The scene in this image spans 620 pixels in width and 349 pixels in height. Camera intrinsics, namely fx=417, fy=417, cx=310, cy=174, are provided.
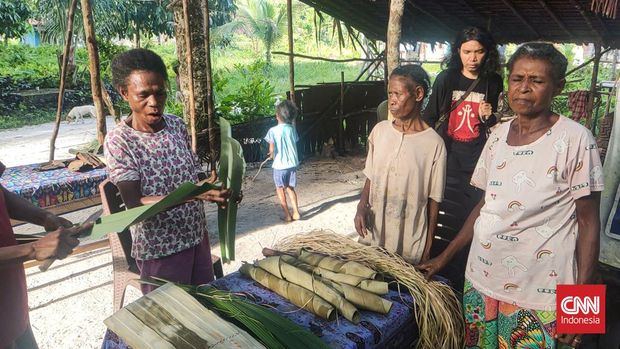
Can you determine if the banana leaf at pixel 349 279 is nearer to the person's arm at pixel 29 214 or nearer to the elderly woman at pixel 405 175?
the elderly woman at pixel 405 175

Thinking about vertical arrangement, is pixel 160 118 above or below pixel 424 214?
above

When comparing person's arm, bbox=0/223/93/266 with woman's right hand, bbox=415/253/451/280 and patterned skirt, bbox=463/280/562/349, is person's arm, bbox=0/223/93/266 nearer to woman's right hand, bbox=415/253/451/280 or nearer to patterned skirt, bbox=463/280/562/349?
woman's right hand, bbox=415/253/451/280

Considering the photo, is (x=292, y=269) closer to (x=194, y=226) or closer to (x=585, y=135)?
(x=194, y=226)

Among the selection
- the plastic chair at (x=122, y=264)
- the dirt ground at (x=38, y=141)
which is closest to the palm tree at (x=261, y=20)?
the dirt ground at (x=38, y=141)

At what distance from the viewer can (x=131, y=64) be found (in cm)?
187

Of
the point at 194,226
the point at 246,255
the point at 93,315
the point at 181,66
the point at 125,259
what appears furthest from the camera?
the point at 181,66

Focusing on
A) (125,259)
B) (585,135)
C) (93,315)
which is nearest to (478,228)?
(585,135)

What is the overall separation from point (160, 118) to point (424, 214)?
140 centimetres

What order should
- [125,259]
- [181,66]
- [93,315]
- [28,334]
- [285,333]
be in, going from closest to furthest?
[285,333]
[28,334]
[125,259]
[93,315]
[181,66]

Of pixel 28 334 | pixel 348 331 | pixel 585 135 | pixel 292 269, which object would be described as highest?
pixel 585 135

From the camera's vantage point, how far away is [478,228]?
1.72m

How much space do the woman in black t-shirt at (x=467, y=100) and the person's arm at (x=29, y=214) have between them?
228cm

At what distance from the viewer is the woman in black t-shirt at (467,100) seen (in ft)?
9.45

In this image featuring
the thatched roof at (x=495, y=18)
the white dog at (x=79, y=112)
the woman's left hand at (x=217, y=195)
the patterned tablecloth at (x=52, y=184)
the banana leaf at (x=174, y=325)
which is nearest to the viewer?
the banana leaf at (x=174, y=325)
